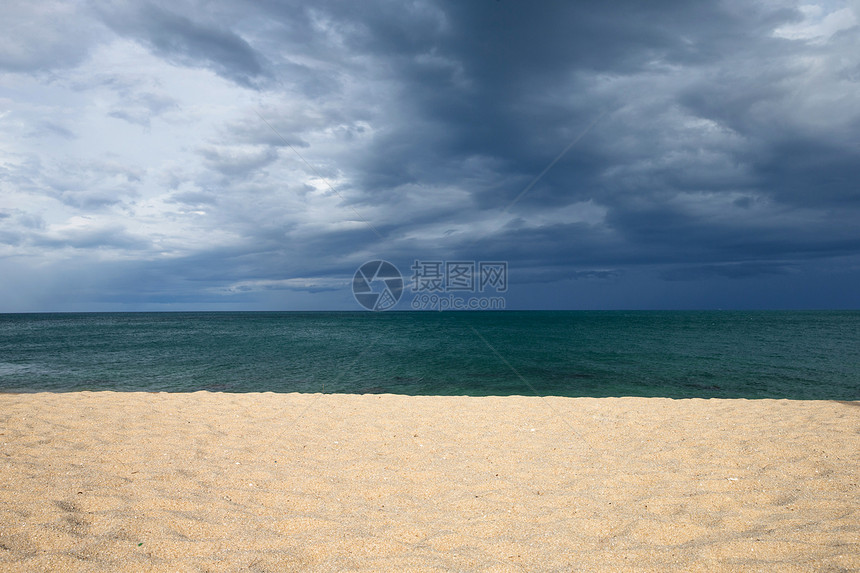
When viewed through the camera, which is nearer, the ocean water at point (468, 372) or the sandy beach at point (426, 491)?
the sandy beach at point (426, 491)

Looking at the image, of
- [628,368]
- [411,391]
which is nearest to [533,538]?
[411,391]

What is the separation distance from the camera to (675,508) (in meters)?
5.01

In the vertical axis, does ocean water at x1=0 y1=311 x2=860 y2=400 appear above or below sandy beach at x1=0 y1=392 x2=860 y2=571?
below

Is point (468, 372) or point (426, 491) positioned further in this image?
point (468, 372)

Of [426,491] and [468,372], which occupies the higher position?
[426,491]

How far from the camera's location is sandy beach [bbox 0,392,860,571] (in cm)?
394

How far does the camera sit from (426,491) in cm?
559

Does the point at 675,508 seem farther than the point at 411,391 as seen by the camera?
No

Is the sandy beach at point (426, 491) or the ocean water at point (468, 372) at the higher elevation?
the sandy beach at point (426, 491)

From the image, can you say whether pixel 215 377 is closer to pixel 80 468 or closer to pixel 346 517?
pixel 80 468

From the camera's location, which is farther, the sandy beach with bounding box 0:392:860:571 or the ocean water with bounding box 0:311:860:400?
the ocean water with bounding box 0:311:860:400

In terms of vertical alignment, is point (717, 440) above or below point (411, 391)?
above

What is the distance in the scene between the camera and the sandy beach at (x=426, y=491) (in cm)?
394

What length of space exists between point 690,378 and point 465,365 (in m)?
11.9
